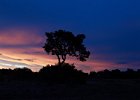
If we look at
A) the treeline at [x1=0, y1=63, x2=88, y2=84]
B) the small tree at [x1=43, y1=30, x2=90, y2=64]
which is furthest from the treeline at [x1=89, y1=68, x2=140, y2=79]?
the treeline at [x1=0, y1=63, x2=88, y2=84]

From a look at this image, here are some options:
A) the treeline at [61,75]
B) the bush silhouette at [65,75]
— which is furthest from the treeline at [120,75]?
the bush silhouette at [65,75]

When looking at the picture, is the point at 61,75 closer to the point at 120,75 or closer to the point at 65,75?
the point at 65,75

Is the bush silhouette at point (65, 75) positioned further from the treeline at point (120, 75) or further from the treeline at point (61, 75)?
the treeline at point (120, 75)

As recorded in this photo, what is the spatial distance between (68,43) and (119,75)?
1369 centimetres

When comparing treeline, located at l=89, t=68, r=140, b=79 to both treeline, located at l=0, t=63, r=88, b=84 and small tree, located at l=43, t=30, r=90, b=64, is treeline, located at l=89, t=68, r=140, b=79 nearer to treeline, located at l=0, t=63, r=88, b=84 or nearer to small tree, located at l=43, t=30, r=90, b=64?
small tree, located at l=43, t=30, r=90, b=64

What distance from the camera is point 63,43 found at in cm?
8556

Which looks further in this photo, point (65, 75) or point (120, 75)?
point (120, 75)

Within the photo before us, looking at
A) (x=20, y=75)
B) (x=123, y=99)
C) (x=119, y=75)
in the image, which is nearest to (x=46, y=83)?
(x=20, y=75)

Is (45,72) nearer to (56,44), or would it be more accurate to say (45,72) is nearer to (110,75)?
(56,44)

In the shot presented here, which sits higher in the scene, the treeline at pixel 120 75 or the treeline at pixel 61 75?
the treeline at pixel 120 75

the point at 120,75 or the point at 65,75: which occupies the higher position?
the point at 120,75

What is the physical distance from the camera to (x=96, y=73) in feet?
336

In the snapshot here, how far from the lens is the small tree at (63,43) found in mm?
84438

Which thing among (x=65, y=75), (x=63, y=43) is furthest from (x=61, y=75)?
(x=63, y=43)
